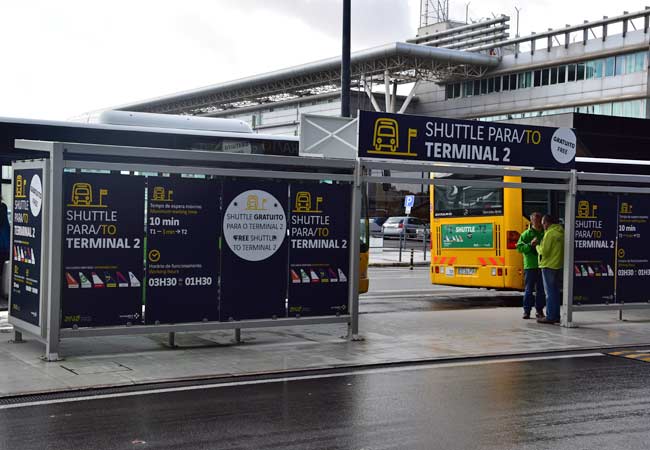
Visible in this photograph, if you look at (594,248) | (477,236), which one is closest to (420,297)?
(477,236)

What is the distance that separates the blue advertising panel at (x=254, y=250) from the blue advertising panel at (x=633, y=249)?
5.92m

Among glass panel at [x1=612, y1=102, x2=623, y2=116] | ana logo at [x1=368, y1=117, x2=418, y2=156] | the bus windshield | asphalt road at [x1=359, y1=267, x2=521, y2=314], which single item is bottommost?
asphalt road at [x1=359, y1=267, x2=521, y2=314]

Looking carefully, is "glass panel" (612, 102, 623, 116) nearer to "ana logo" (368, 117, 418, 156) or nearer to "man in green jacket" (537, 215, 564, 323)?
"man in green jacket" (537, 215, 564, 323)

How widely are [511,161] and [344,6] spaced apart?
25.6 ft

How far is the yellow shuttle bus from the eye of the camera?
659 inches

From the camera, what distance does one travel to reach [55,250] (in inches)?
366

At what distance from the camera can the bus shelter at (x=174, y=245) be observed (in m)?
9.48

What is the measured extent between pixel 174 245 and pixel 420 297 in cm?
939

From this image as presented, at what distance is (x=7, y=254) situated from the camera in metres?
13.3

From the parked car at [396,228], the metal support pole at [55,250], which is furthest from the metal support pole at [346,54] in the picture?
the parked car at [396,228]

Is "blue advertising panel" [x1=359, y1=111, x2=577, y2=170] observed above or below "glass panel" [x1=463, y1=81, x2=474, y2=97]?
below

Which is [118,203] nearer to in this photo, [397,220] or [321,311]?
[321,311]

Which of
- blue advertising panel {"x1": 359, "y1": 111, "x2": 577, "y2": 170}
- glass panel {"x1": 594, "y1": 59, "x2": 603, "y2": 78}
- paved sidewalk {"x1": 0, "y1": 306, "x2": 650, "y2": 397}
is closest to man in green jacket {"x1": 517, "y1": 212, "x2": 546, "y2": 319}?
paved sidewalk {"x1": 0, "y1": 306, "x2": 650, "y2": 397}

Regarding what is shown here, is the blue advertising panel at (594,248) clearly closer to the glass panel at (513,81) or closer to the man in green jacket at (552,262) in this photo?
the man in green jacket at (552,262)
